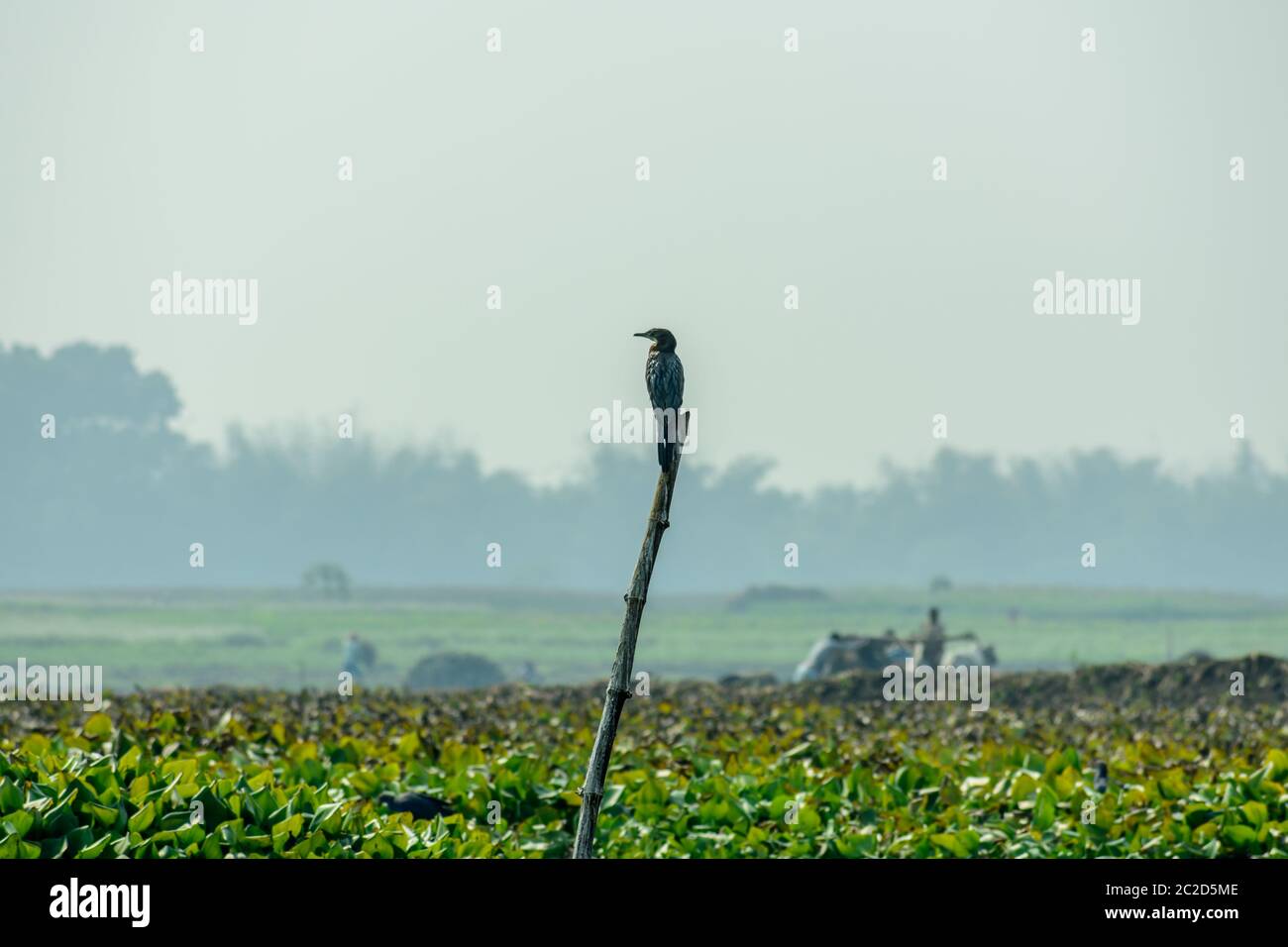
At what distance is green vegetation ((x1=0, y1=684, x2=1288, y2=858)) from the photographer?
28.6 ft

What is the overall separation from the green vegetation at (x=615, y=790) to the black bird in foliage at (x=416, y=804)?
0.09 m

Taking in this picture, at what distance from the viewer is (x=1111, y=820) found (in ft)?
36.7

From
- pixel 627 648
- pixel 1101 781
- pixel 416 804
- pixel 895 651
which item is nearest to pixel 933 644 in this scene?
pixel 895 651

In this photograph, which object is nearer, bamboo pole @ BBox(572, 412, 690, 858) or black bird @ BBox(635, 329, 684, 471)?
bamboo pole @ BBox(572, 412, 690, 858)

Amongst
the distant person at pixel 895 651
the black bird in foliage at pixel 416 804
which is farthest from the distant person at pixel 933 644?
the black bird in foliage at pixel 416 804

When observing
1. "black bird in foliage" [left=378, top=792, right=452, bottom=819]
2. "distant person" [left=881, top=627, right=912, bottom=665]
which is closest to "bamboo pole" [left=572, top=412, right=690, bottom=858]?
"black bird in foliage" [left=378, top=792, right=452, bottom=819]

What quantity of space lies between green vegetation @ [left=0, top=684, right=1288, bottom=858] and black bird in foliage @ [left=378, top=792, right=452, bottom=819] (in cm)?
9

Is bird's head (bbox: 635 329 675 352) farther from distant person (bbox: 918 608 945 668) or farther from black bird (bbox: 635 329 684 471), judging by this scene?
distant person (bbox: 918 608 945 668)

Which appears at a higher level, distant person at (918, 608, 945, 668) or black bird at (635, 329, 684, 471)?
black bird at (635, 329, 684, 471)

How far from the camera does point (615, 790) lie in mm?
11359

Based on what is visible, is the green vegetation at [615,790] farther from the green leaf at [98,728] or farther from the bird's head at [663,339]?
the bird's head at [663,339]
